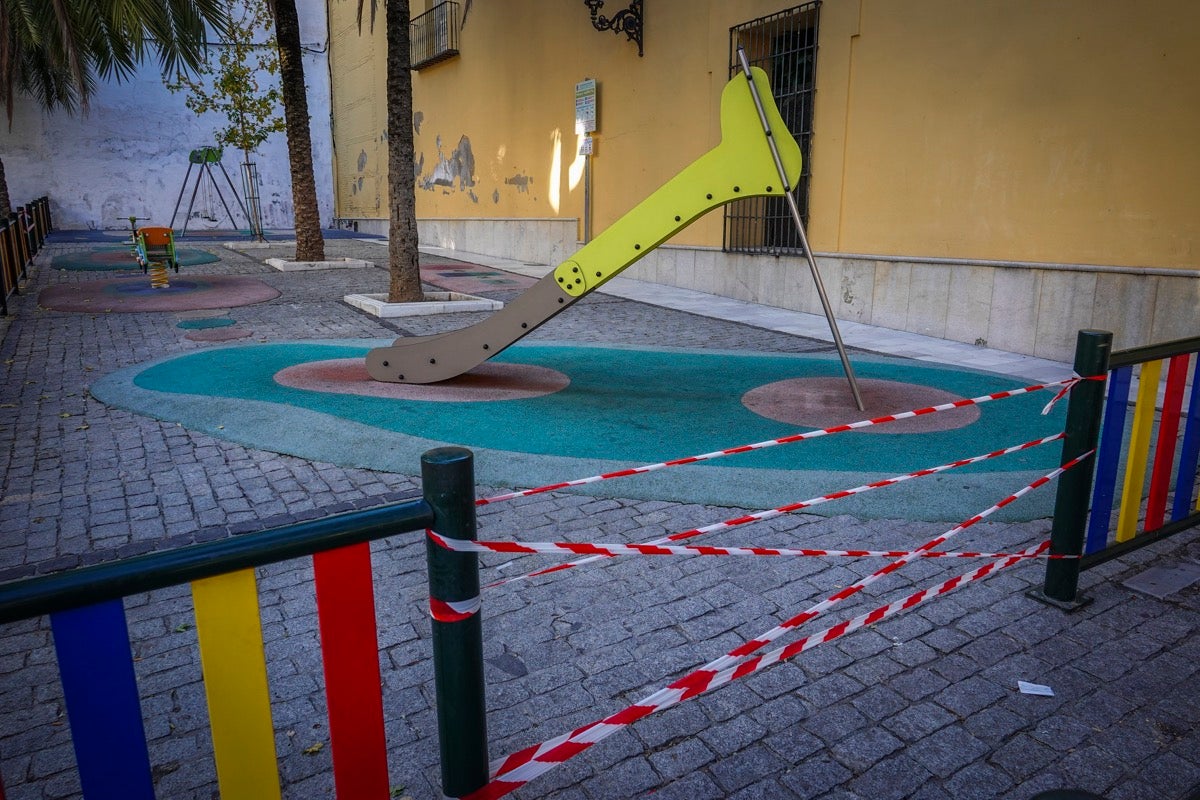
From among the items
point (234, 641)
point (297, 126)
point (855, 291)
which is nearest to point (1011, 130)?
point (855, 291)

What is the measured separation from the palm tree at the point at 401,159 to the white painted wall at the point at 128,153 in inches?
662

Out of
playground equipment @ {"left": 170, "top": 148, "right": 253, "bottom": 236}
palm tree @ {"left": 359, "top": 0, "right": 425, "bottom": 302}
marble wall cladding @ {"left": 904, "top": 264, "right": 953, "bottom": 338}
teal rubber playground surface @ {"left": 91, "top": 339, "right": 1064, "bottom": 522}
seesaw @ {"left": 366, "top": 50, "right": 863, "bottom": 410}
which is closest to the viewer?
teal rubber playground surface @ {"left": 91, "top": 339, "right": 1064, "bottom": 522}

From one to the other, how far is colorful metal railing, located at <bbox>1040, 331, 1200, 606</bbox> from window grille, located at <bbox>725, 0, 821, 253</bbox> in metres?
7.55

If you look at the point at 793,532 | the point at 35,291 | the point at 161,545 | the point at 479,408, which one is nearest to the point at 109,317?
the point at 35,291

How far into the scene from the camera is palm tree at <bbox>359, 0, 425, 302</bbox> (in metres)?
9.94

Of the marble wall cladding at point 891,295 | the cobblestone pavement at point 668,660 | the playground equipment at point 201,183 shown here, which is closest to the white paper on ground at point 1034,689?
the cobblestone pavement at point 668,660

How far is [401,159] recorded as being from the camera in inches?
400

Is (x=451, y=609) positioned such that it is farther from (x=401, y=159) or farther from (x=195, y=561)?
(x=401, y=159)

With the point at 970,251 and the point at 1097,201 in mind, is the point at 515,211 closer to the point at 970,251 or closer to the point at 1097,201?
the point at 970,251

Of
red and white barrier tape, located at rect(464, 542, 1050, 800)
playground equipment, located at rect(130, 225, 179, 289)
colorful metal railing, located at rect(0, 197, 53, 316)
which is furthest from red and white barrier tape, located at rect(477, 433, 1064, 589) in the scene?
playground equipment, located at rect(130, 225, 179, 289)

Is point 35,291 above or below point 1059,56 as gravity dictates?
below

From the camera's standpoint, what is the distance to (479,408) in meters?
6.07

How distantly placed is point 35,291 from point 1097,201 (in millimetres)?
13414

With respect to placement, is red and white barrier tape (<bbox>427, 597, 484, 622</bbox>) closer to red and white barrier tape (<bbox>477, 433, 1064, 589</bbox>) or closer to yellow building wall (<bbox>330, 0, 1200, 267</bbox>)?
red and white barrier tape (<bbox>477, 433, 1064, 589</bbox>)
